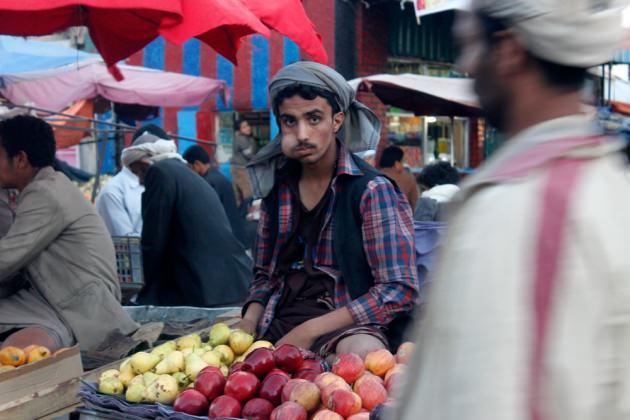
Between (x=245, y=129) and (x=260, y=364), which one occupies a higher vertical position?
(x=245, y=129)

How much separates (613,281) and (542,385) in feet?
0.56

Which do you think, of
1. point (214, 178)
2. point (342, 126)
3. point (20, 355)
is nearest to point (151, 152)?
point (214, 178)

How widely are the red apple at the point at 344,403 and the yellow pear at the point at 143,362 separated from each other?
2.99 ft

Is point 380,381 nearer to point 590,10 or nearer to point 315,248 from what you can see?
point 315,248

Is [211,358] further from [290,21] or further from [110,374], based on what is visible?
[290,21]

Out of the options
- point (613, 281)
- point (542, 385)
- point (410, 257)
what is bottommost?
point (410, 257)

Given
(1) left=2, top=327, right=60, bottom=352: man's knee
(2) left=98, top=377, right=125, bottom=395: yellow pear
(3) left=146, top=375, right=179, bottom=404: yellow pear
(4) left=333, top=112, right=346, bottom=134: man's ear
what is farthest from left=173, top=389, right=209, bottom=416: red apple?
(1) left=2, top=327, right=60, bottom=352: man's knee

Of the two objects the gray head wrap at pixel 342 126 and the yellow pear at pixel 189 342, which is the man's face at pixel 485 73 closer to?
the gray head wrap at pixel 342 126

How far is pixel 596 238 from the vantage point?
44.1 inches

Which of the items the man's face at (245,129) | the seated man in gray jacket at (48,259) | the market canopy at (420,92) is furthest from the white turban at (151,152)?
the man's face at (245,129)

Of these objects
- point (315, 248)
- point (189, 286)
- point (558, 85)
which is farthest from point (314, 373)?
point (189, 286)

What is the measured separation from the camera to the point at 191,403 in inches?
124

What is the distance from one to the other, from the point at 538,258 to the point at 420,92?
312 inches

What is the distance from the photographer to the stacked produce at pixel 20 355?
392 centimetres
